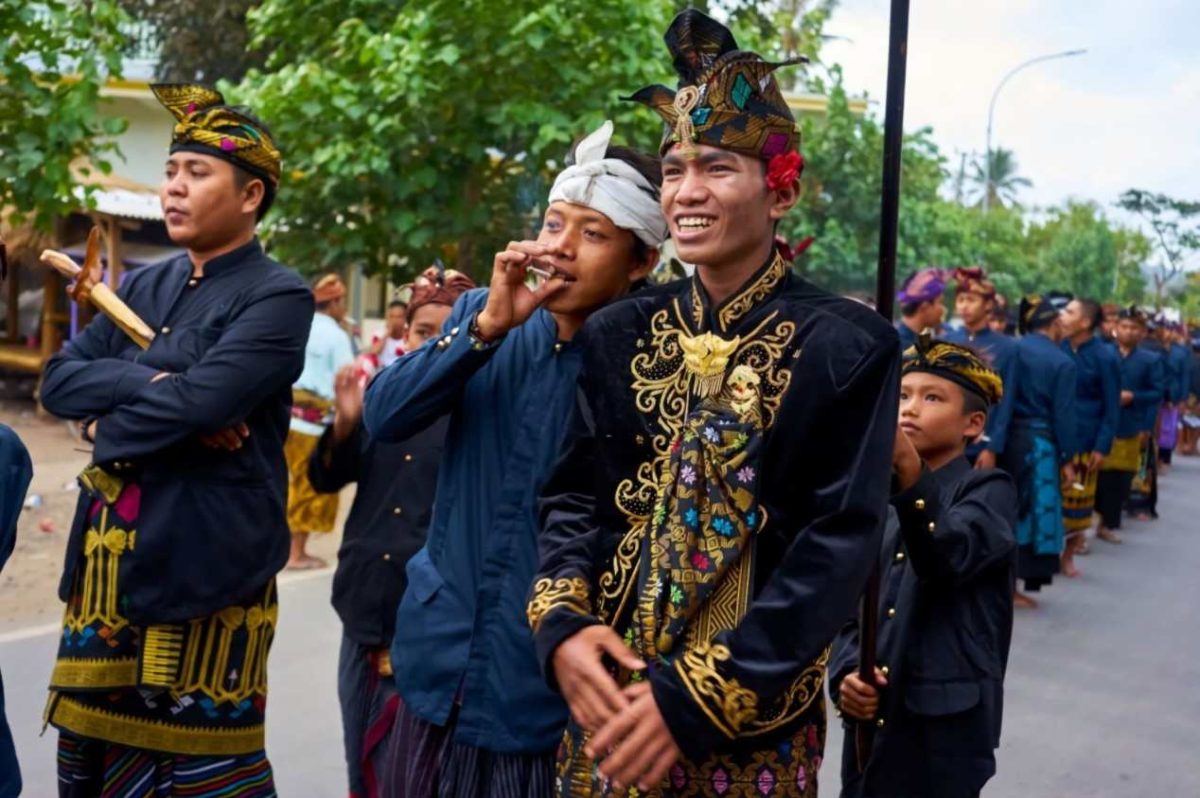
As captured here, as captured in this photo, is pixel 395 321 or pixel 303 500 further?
pixel 395 321

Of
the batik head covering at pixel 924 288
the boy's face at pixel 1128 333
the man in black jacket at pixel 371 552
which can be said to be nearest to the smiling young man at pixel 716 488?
the man in black jacket at pixel 371 552

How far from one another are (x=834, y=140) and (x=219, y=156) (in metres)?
19.8

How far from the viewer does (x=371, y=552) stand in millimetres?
4023

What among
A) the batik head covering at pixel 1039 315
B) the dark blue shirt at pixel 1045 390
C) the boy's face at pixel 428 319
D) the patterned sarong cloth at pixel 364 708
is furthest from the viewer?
the batik head covering at pixel 1039 315

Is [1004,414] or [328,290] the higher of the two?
[328,290]

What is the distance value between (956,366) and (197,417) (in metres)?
1.97

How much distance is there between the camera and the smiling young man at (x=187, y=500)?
328 cm

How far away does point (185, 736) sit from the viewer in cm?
338

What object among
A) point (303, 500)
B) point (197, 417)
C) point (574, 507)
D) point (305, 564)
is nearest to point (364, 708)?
point (197, 417)

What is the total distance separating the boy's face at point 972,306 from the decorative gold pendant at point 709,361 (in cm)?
618

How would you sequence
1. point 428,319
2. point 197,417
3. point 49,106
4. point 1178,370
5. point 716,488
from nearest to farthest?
point 716,488
point 197,417
point 428,319
point 49,106
point 1178,370

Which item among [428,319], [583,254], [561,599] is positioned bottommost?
[561,599]

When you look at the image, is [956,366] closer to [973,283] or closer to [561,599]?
[561,599]

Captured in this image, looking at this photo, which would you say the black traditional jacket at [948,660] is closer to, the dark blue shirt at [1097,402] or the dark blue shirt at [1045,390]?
the dark blue shirt at [1045,390]
